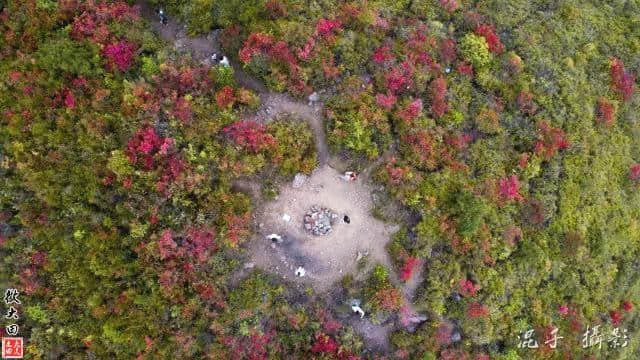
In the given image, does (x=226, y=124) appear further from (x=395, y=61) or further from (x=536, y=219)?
(x=536, y=219)

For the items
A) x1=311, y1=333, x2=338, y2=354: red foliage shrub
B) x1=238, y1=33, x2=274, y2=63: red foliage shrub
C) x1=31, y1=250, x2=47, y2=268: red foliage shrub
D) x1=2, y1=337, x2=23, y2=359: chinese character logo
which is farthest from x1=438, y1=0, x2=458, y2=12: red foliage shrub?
x1=2, y1=337, x2=23, y2=359: chinese character logo

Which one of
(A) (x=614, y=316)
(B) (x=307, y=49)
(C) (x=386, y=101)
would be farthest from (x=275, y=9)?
(A) (x=614, y=316)

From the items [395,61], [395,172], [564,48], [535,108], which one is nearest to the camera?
[395,172]

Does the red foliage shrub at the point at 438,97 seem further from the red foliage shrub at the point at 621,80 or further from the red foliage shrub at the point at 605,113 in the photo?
the red foliage shrub at the point at 621,80

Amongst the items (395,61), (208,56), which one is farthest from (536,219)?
(208,56)

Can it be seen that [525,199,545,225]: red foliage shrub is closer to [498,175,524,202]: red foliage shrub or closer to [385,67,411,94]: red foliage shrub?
[498,175,524,202]: red foliage shrub

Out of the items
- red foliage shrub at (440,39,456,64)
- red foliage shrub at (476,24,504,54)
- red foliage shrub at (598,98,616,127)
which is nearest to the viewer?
red foliage shrub at (440,39,456,64)

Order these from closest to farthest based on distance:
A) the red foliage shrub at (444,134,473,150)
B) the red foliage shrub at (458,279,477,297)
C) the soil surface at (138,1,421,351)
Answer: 1. the soil surface at (138,1,421,351)
2. the red foliage shrub at (458,279,477,297)
3. the red foliage shrub at (444,134,473,150)

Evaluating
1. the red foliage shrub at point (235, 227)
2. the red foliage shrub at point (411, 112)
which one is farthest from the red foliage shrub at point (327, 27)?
the red foliage shrub at point (235, 227)
